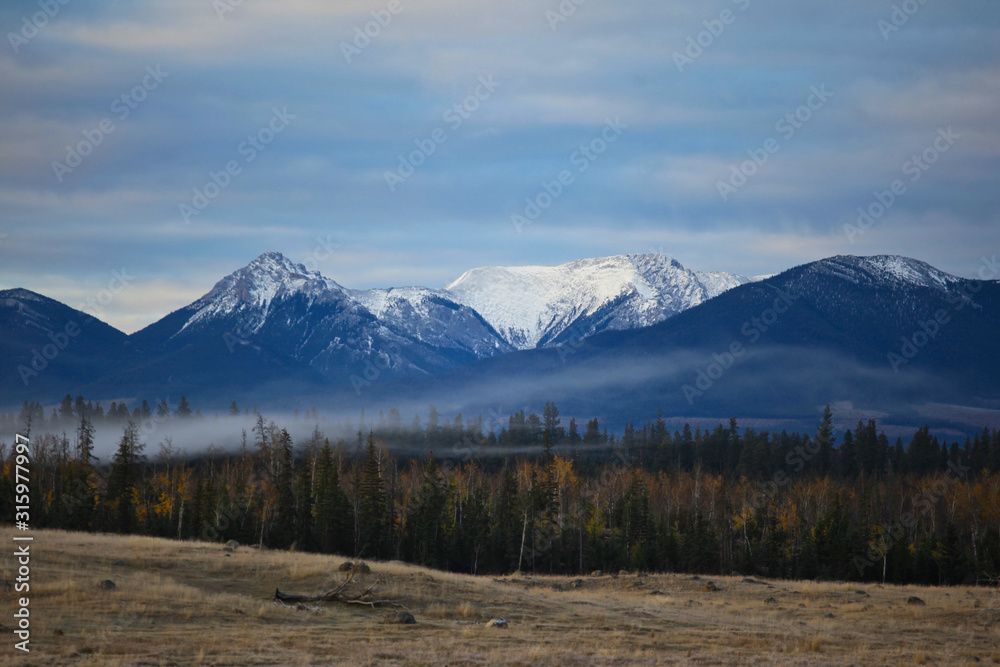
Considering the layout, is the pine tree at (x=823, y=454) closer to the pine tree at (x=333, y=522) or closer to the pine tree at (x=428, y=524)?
the pine tree at (x=428, y=524)

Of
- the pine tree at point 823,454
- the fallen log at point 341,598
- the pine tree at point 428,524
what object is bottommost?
the pine tree at point 428,524

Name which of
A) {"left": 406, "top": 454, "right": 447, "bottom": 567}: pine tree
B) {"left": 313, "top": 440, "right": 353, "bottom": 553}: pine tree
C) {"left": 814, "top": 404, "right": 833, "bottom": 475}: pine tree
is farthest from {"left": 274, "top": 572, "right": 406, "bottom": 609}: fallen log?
{"left": 814, "top": 404, "right": 833, "bottom": 475}: pine tree

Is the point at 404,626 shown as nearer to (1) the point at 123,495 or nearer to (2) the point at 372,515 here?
(2) the point at 372,515

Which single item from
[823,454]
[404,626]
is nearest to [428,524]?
[404,626]

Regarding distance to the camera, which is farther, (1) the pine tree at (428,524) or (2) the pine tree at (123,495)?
(1) the pine tree at (428,524)

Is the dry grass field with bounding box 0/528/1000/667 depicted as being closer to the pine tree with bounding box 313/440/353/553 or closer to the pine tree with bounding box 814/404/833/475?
the pine tree with bounding box 313/440/353/553

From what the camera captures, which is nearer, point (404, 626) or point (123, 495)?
point (404, 626)

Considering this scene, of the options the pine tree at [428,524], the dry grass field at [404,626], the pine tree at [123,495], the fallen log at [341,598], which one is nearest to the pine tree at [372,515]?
the pine tree at [428,524]

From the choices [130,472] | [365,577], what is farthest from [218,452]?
[365,577]

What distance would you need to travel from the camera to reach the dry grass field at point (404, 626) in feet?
86.5

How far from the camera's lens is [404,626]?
33219 mm

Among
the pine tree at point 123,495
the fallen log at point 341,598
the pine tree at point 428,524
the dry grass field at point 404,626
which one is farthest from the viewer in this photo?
the pine tree at point 428,524

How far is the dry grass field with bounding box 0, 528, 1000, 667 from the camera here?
1038 inches

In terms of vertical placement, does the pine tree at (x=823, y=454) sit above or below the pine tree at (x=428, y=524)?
above
